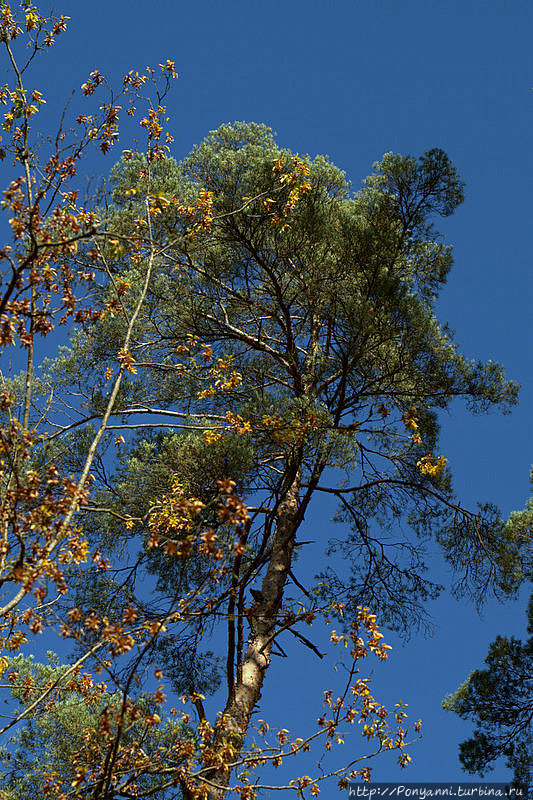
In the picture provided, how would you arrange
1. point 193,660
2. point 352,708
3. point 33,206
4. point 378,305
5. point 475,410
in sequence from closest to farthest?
point 33,206, point 352,708, point 378,305, point 193,660, point 475,410

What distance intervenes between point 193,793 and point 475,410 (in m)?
6.74

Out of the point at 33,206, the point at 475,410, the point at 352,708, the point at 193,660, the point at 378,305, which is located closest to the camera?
the point at 33,206

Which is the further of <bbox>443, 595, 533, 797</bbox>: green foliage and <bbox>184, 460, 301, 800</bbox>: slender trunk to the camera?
<bbox>443, 595, 533, 797</bbox>: green foliage

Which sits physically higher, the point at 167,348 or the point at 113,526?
the point at 167,348

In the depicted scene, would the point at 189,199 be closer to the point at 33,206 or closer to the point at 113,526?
the point at 113,526

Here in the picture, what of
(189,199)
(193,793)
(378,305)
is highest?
(189,199)

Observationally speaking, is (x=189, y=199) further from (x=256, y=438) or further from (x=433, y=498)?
(x=433, y=498)

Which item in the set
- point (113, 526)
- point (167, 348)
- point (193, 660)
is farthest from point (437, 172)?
point (193, 660)

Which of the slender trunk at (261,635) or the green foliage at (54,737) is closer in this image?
the slender trunk at (261,635)

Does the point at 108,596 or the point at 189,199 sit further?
the point at 189,199

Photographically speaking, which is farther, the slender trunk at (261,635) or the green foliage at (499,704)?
the green foliage at (499,704)

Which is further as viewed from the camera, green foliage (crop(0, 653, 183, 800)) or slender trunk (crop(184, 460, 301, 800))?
green foliage (crop(0, 653, 183, 800))

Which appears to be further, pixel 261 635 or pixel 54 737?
pixel 54 737

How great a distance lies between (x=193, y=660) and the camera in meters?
10.7
